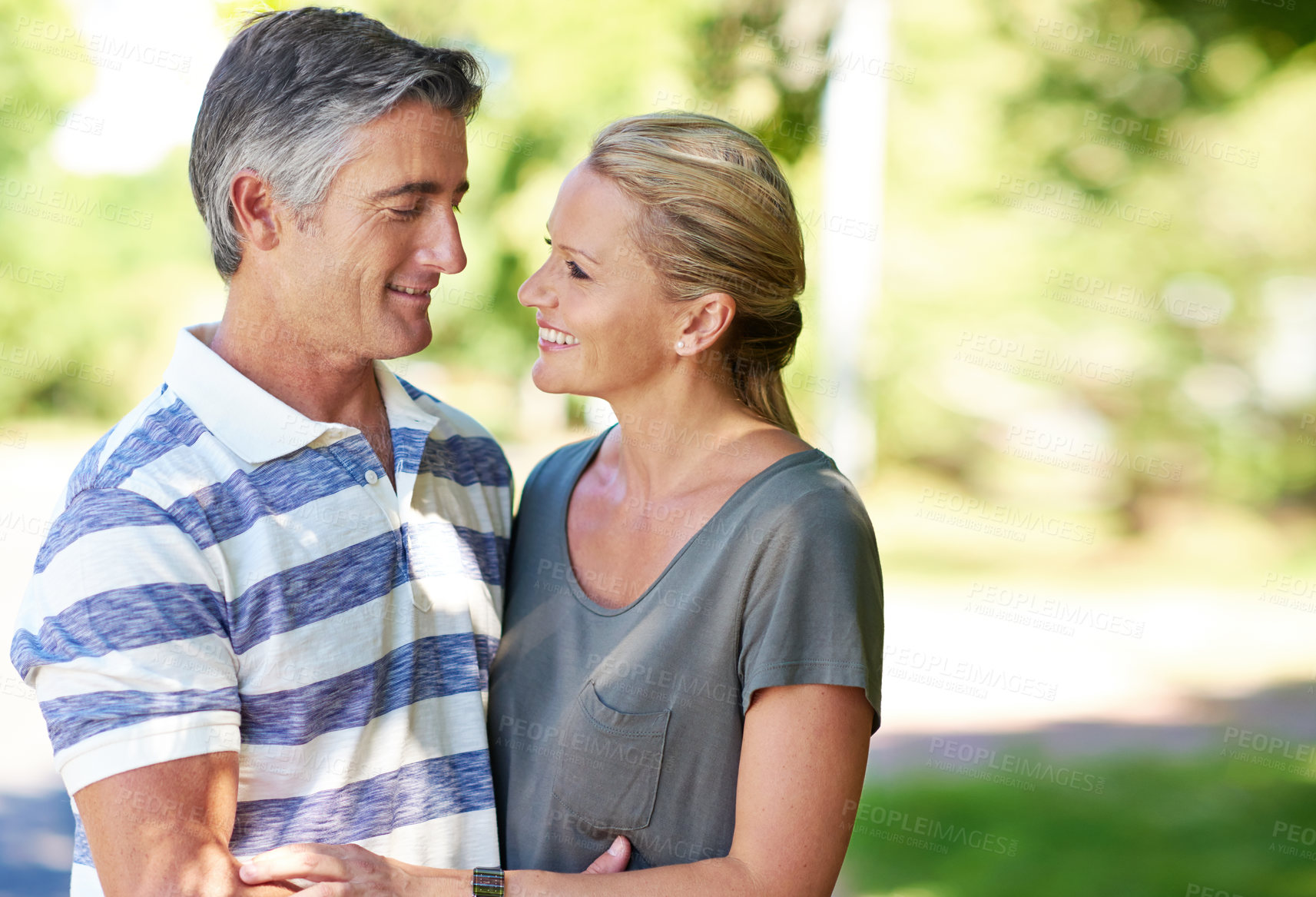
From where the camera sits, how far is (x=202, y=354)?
6.72 ft

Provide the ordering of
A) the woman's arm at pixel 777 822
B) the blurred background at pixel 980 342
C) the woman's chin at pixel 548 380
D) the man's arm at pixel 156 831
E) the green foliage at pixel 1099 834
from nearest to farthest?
the man's arm at pixel 156 831, the woman's arm at pixel 777 822, the woman's chin at pixel 548 380, the green foliage at pixel 1099 834, the blurred background at pixel 980 342

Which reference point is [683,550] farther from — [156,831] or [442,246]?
[156,831]

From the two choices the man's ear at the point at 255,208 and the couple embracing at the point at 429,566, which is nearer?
the couple embracing at the point at 429,566

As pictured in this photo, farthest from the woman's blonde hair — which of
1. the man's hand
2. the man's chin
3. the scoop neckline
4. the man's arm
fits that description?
the man's arm

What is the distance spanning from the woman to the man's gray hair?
46 cm

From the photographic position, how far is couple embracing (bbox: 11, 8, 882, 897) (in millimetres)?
1735

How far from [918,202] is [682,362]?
358 inches

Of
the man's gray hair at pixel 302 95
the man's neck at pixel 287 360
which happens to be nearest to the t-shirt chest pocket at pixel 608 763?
the man's neck at pixel 287 360

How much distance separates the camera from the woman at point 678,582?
1.91 m

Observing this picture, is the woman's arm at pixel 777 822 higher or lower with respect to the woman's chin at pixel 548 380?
lower

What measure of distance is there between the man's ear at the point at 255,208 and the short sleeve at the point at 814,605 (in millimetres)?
1095

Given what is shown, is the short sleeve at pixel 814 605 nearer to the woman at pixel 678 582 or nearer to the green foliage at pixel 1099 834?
the woman at pixel 678 582

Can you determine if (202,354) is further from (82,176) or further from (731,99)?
(82,176)

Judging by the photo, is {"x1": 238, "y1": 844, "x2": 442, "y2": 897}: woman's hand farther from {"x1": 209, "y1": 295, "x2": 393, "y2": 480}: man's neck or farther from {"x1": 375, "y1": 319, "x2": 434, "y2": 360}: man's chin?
{"x1": 375, "y1": 319, "x2": 434, "y2": 360}: man's chin
